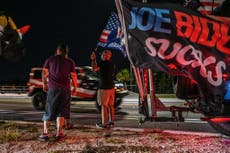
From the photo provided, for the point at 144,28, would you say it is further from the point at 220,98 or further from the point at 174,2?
the point at 220,98

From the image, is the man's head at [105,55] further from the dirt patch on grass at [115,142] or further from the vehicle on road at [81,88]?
the vehicle on road at [81,88]

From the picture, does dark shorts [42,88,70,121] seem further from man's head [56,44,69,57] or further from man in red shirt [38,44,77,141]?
man's head [56,44,69,57]

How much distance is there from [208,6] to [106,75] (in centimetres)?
275

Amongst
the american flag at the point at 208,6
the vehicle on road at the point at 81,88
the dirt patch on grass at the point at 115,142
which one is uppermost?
the american flag at the point at 208,6

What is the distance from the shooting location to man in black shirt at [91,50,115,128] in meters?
8.16

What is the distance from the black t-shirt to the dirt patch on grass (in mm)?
911

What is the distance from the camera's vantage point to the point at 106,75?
8289 millimetres

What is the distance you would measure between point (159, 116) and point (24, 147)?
2.33m

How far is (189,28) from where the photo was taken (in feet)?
19.2

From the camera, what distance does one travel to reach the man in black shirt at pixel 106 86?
8.16 meters

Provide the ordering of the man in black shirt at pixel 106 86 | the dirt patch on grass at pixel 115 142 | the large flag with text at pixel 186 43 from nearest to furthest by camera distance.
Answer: the large flag with text at pixel 186 43 → the dirt patch on grass at pixel 115 142 → the man in black shirt at pixel 106 86

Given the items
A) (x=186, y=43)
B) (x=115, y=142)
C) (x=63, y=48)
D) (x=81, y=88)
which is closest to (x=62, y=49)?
(x=63, y=48)

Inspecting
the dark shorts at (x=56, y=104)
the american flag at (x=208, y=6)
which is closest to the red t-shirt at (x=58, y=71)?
the dark shorts at (x=56, y=104)

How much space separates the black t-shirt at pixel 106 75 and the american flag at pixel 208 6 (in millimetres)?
2637
